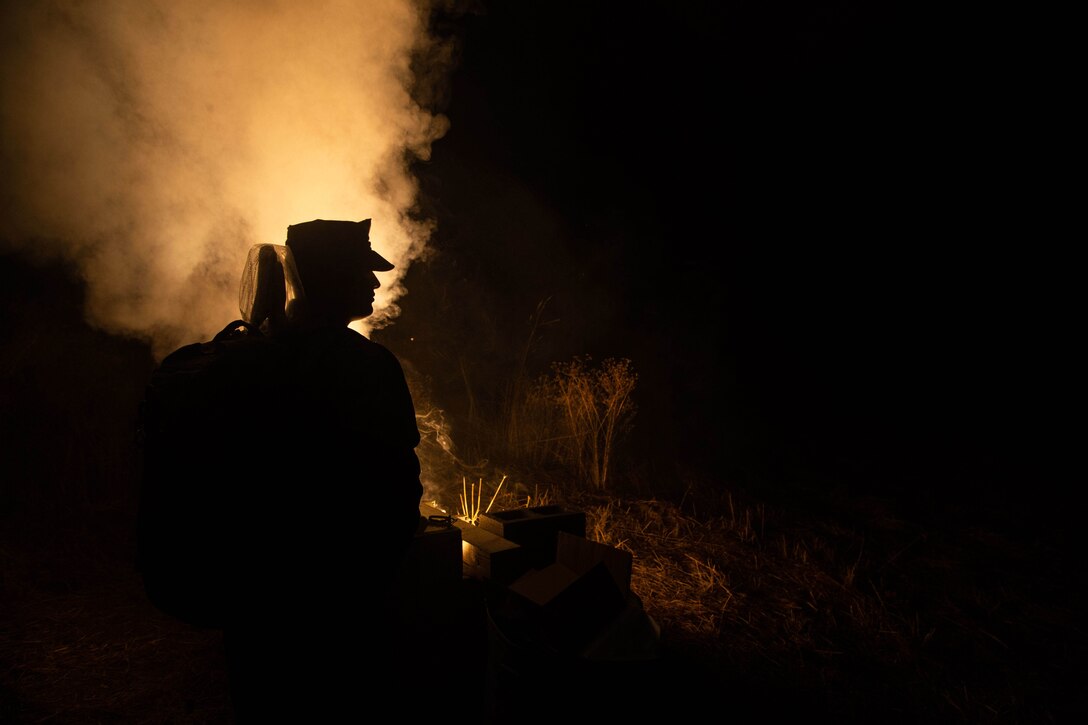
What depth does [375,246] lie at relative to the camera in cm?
491

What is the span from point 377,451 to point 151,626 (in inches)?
128

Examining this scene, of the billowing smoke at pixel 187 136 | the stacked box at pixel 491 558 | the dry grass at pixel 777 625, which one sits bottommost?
the dry grass at pixel 777 625

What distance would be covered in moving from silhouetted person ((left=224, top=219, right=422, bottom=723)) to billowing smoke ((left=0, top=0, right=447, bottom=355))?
10.9 ft

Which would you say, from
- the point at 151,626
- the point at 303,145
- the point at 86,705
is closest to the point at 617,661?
the point at 86,705

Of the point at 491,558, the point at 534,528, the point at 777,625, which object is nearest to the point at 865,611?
the point at 777,625

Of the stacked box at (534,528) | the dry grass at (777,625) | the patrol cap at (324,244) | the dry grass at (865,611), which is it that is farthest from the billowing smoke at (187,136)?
the dry grass at (865,611)

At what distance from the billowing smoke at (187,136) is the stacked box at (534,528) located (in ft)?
9.28

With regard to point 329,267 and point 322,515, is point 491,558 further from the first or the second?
point 329,267

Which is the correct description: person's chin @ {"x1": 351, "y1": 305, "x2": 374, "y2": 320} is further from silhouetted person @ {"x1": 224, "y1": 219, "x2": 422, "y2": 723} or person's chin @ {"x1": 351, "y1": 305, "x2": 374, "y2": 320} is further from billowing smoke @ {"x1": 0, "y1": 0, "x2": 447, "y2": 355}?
billowing smoke @ {"x1": 0, "y1": 0, "x2": 447, "y2": 355}

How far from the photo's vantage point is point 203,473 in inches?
53.9

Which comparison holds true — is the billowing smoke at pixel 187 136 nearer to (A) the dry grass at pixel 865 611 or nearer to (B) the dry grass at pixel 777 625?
(B) the dry grass at pixel 777 625

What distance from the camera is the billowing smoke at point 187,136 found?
391 cm

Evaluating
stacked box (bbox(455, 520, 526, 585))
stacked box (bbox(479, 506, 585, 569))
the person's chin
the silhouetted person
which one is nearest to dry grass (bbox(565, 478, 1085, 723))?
stacked box (bbox(479, 506, 585, 569))

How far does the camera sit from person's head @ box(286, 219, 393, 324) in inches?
67.4
